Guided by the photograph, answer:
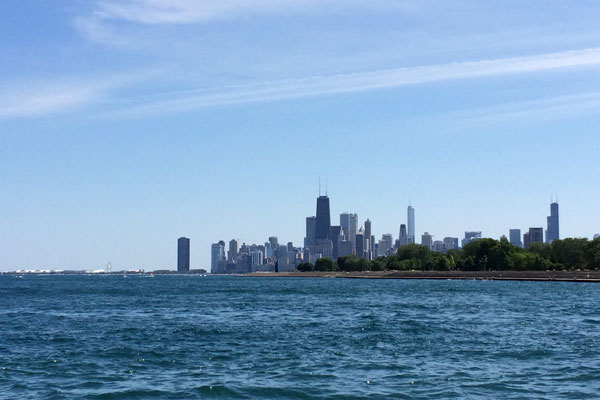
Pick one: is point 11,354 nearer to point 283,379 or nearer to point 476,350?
point 283,379

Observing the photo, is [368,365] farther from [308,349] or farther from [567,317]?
[567,317]

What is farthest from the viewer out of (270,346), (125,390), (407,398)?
(270,346)

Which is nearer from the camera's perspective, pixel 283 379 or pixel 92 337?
pixel 283 379

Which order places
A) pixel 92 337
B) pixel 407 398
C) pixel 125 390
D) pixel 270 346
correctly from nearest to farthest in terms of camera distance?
pixel 407 398, pixel 125 390, pixel 270 346, pixel 92 337

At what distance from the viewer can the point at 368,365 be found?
3756 centimetres

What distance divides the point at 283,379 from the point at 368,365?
19.7ft

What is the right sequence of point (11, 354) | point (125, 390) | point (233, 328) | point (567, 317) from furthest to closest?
point (567, 317) < point (233, 328) < point (11, 354) < point (125, 390)

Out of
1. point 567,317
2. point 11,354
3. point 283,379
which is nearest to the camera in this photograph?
point 283,379

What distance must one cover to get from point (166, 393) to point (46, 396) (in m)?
4.95

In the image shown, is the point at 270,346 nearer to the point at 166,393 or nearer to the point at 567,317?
the point at 166,393

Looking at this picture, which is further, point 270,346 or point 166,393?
point 270,346

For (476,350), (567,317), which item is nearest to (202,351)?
(476,350)

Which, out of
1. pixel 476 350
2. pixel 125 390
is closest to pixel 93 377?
pixel 125 390

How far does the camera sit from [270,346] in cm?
4578
